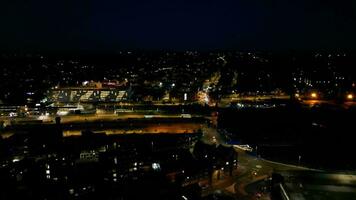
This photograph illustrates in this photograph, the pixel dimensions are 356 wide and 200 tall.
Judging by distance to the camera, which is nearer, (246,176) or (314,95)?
(246,176)

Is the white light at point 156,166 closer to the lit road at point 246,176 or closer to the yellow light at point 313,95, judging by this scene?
the lit road at point 246,176

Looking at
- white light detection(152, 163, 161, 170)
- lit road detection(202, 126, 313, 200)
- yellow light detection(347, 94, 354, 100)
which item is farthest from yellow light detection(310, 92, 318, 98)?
white light detection(152, 163, 161, 170)

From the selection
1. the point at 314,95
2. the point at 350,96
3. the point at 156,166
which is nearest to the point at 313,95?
the point at 314,95

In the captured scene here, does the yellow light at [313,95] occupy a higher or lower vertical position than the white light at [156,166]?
higher

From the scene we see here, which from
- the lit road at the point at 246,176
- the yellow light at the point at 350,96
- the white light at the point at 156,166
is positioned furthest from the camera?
the yellow light at the point at 350,96

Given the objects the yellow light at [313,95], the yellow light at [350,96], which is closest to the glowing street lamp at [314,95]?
the yellow light at [313,95]

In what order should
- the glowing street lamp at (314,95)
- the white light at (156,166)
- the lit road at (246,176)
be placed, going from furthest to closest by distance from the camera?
the glowing street lamp at (314,95), the white light at (156,166), the lit road at (246,176)

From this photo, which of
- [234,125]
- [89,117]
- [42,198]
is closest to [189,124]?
[234,125]

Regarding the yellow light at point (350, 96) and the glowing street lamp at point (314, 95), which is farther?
the glowing street lamp at point (314, 95)

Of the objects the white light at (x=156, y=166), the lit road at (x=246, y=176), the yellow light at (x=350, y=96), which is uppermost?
the yellow light at (x=350, y=96)

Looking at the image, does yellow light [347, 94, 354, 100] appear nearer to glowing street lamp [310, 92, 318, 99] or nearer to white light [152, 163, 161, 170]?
glowing street lamp [310, 92, 318, 99]

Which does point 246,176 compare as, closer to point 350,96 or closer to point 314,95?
point 314,95

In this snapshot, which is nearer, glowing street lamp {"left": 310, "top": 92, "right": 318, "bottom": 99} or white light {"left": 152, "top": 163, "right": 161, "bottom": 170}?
white light {"left": 152, "top": 163, "right": 161, "bottom": 170}

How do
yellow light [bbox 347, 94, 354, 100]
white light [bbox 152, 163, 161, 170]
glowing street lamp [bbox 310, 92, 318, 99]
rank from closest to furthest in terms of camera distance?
white light [bbox 152, 163, 161, 170]
yellow light [bbox 347, 94, 354, 100]
glowing street lamp [bbox 310, 92, 318, 99]
